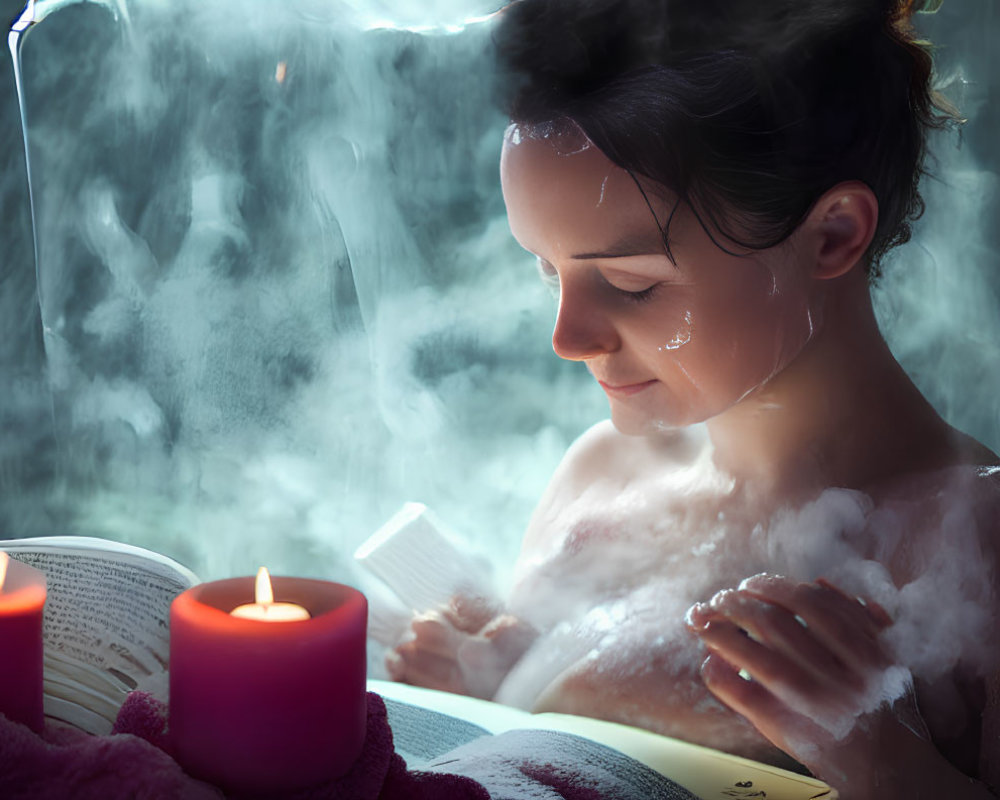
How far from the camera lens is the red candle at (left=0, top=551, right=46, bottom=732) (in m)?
0.42

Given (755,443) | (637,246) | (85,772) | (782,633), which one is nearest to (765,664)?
(782,633)

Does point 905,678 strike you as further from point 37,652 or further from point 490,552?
point 37,652

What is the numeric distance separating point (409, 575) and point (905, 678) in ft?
1.10

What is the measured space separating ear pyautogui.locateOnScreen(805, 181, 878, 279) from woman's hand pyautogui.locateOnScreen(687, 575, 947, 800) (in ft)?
0.60

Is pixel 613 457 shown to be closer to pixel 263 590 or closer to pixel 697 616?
pixel 697 616

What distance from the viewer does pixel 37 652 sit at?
1.42 feet

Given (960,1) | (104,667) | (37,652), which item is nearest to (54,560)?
(104,667)

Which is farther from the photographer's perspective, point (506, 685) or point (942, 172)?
point (506, 685)

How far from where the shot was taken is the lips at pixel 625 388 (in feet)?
2.03

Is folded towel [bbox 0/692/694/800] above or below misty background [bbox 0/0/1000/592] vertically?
below

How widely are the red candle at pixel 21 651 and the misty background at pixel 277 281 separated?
0.29m

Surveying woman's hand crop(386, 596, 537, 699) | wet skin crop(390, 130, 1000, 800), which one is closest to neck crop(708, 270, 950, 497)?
wet skin crop(390, 130, 1000, 800)

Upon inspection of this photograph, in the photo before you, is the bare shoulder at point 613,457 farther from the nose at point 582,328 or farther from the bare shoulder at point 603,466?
the nose at point 582,328

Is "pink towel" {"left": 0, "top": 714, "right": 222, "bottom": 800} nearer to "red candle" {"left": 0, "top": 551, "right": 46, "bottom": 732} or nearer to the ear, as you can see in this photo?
"red candle" {"left": 0, "top": 551, "right": 46, "bottom": 732}
